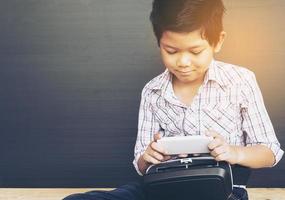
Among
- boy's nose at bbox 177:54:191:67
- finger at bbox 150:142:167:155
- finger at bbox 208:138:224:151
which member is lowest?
finger at bbox 150:142:167:155

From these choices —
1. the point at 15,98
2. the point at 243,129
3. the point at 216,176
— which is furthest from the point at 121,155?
the point at 216,176

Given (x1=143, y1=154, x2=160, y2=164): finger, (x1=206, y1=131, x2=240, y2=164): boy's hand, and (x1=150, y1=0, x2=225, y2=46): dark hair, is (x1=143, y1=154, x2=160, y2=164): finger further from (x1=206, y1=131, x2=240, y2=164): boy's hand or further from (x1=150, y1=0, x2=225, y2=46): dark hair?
(x1=150, y1=0, x2=225, y2=46): dark hair

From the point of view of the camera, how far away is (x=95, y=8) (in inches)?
74.7

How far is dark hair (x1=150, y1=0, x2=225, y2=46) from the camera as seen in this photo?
1.37m

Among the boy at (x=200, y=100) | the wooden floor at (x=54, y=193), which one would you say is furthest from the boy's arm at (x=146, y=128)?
the wooden floor at (x=54, y=193)

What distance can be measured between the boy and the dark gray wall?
356 mm

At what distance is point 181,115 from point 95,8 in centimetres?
59

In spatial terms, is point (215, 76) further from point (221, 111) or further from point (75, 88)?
point (75, 88)

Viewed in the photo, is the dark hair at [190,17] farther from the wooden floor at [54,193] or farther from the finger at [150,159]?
the wooden floor at [54,193]

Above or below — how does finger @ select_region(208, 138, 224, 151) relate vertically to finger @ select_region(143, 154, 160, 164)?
above

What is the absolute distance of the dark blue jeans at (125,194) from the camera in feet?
4.58

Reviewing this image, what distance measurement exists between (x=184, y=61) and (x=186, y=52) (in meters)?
0.02

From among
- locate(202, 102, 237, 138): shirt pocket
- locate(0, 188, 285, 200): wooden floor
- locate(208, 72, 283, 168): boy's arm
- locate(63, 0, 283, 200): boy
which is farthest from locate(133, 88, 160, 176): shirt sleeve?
locate(0, 188, 285, 200): wooden floor

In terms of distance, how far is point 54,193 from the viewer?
204 centimetres
